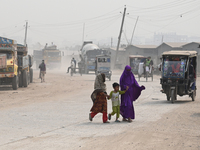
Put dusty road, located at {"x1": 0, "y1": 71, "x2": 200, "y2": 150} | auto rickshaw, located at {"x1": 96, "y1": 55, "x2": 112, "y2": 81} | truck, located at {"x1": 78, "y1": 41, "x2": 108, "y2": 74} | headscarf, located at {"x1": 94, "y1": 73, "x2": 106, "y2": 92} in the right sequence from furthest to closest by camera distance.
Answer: truck, located at {"x1": 78, "y1": 41, "x2": 108, "y2": 74}
auto rickshaw, located at {"x1": 96, "y1": 55, "x2": 112, "y2": 81}
headscarf, located at {"x1": 94, "y1": 73, "x2": 106, "y2": 92}
dusty road, located at {"x1": 0, "y1": 71, "x2": 200, "y2": 150}

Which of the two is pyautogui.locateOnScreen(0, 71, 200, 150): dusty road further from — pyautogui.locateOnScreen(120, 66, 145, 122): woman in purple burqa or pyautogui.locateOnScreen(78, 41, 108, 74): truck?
pyautogui.locateOnScreen(78, 41, 108, 74): truck

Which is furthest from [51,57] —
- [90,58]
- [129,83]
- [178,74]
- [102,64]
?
[129,83]

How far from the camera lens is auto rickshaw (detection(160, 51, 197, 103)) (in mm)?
16453

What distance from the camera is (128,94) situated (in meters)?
11.0

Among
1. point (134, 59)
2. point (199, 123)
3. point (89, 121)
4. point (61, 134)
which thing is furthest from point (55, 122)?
point (134, 59)

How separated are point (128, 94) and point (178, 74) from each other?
6221 millimetres

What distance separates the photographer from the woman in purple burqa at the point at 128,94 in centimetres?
1088

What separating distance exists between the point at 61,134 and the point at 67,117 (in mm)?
2971

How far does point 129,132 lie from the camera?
361 inches

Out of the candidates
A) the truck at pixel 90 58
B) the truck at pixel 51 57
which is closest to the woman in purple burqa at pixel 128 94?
the truck at pixel 90 58

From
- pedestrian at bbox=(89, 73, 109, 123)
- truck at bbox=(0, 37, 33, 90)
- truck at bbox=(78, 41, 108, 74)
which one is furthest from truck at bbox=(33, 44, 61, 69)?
pedestrian at bbox=(89, 73, 109, 123)

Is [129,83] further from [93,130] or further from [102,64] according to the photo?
[102,64]

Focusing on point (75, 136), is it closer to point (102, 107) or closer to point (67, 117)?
point (102, 107)

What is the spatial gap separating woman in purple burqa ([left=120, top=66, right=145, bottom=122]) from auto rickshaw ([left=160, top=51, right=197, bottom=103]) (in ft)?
17.8
